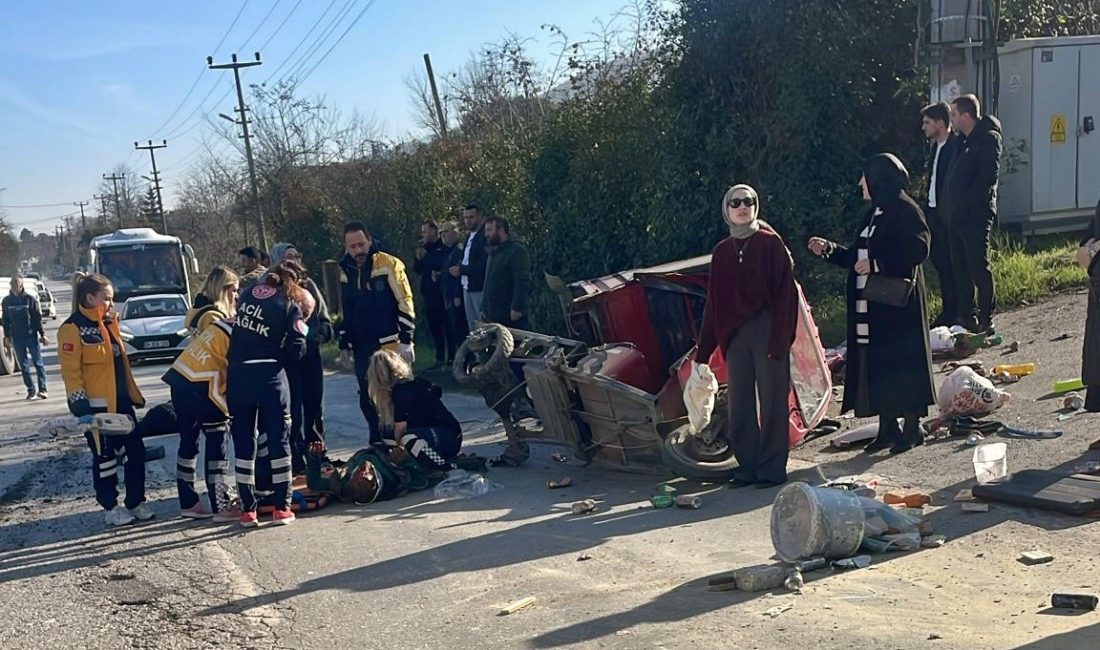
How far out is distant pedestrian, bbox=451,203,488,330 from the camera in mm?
13664

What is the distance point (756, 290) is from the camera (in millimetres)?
7027

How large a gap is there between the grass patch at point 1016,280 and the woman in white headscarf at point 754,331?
164 inches

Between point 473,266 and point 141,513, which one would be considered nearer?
point 141,513

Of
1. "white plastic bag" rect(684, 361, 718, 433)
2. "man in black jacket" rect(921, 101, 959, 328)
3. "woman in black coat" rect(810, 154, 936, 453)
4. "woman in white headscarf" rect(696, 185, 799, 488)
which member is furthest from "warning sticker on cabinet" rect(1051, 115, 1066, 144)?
"white plastic bag" rect(684, 361, 718, 433)

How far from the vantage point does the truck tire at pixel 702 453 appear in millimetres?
7277

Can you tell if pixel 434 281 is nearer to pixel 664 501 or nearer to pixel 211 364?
pixel 211 364

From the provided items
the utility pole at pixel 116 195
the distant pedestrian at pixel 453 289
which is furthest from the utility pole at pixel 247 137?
the utility pole at pixel 116 195

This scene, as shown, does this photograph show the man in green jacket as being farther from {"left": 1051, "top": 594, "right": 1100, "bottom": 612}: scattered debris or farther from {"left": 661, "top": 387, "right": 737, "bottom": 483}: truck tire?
{"left": 1051, "top": 594, "right": 1100, "bottom": 612}: scattered debris

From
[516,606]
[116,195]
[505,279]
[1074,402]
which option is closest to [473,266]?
[505,279]

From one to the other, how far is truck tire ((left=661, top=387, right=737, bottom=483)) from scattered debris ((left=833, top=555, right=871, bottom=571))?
1818mm

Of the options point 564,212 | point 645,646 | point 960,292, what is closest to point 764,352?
point 645,646

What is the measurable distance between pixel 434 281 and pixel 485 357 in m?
7.18

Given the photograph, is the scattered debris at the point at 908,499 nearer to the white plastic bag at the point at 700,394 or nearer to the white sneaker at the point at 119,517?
the white plastic bag at the point at 700,394

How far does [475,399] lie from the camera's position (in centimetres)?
1293
